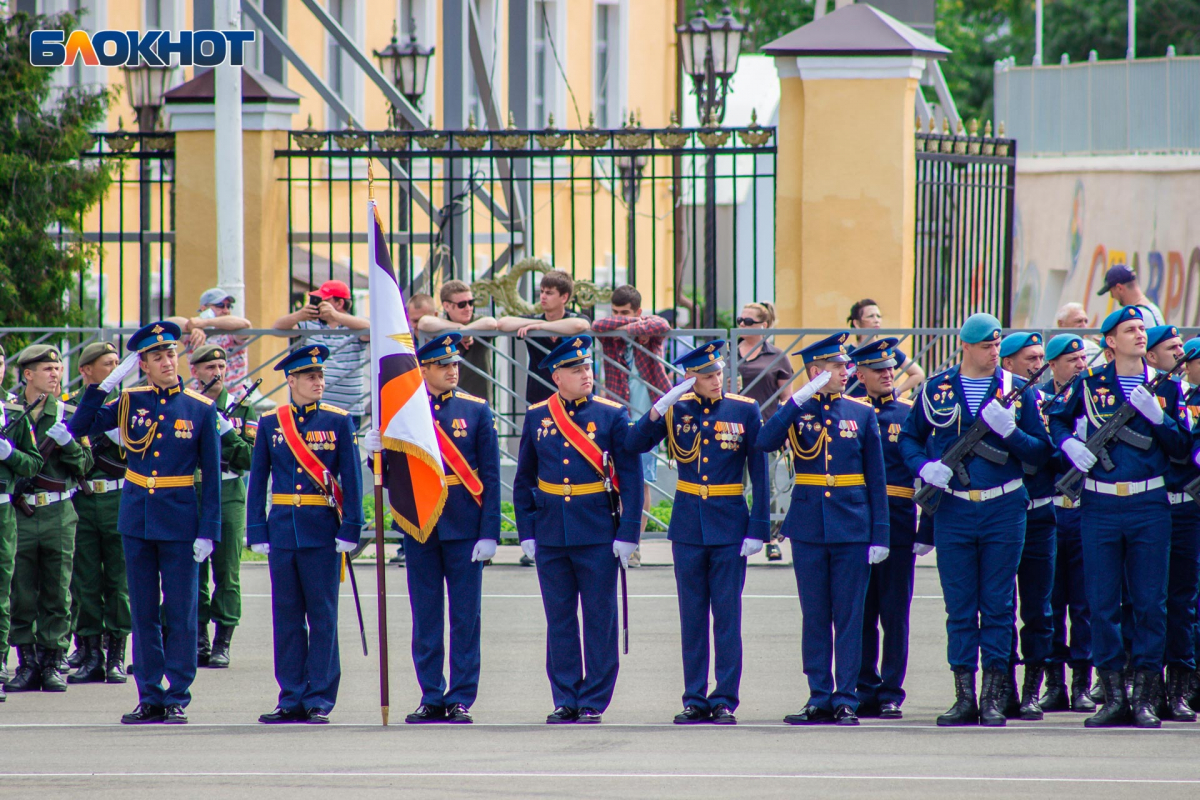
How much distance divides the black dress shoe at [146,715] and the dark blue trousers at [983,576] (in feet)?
12.2

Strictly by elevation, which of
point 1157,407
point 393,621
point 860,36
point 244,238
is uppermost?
point 860,36

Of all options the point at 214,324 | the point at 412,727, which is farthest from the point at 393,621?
the point at 412,727

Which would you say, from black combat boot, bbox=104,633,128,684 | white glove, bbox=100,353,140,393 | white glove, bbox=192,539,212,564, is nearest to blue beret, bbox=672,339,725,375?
white glove, bbox=192,539,212,564

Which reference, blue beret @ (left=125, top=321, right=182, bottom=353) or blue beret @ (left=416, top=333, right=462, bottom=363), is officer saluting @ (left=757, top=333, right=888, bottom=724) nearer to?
blue beret @ (left=416, top=333, right=462, bottom=363)

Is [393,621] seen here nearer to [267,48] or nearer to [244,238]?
[244,238]

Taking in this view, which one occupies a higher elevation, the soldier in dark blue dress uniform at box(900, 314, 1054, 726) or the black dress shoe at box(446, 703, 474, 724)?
the soldier in dark blue dress uniform at box(900, 314, 1054, 726)

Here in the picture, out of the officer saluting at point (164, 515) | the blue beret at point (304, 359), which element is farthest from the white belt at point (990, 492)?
the officer saluting at point (164, 515)

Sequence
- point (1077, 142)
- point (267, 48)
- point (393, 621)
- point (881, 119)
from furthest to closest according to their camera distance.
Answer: point (1077, 142) < point (267, 48) < point (881, 119) < point (393, 621)

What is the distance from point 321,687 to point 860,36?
7.52 metres

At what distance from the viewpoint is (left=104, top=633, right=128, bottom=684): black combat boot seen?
10625mm

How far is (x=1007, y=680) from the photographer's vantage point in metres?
9.02

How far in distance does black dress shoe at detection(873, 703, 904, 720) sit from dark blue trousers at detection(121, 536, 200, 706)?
3.29 metres

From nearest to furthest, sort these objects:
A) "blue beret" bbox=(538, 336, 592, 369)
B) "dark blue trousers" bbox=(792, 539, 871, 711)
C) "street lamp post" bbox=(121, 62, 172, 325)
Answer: "dark blue trousers" bbox=(792, 539, 871, 711) → "blue beret" bbox=(538, 336, 592, 369) → "street lamp post" bbox=(121, 62, 172, 325)

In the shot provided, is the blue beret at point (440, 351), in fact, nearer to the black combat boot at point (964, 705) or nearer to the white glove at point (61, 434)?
the white glove at point (61, 434)
